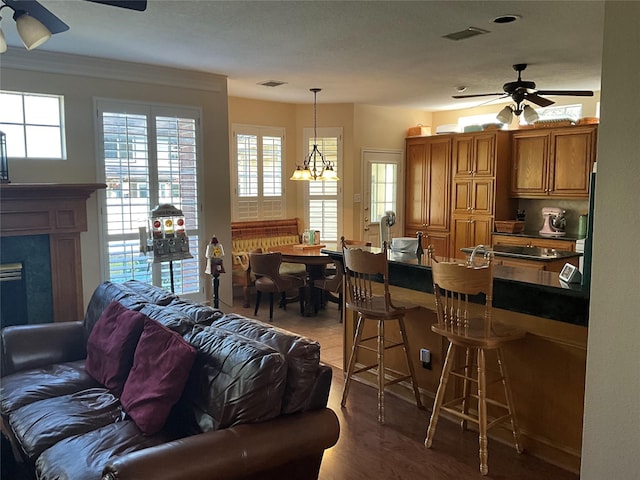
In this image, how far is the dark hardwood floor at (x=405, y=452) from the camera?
2764 millimetres

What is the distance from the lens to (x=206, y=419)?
2213mm

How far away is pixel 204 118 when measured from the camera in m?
5.52

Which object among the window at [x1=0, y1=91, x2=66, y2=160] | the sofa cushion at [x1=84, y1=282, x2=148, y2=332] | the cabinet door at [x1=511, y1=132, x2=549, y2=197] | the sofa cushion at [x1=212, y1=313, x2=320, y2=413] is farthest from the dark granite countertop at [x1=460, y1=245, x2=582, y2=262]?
the window at [x1=0, y1=91, x2=66, y2=160]

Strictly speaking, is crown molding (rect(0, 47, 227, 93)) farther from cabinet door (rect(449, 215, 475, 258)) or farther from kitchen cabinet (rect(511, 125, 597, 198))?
kitchen cabinet (rect(511, 125, 597, 198))

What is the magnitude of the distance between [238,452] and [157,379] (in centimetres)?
62

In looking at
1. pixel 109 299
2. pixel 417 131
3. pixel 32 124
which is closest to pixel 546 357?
pixel 109 299

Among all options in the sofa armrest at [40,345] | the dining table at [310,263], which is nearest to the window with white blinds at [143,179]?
the dining table at [310,263]

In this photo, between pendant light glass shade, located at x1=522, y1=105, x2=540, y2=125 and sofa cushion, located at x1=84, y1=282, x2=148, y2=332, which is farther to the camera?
pendant light glass shade, located at x1=522, y1=105, x2=540, y2=125

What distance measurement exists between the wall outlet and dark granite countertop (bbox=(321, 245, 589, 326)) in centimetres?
44

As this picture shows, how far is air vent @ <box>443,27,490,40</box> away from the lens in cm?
385

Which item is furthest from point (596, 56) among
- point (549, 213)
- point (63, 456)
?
point (63, 456)

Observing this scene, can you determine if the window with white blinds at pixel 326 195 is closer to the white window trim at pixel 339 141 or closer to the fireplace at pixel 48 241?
the white window trim at pixel 339 141

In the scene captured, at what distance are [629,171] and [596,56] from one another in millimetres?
3173

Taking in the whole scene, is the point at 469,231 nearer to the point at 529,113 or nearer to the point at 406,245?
the point at 529,113
